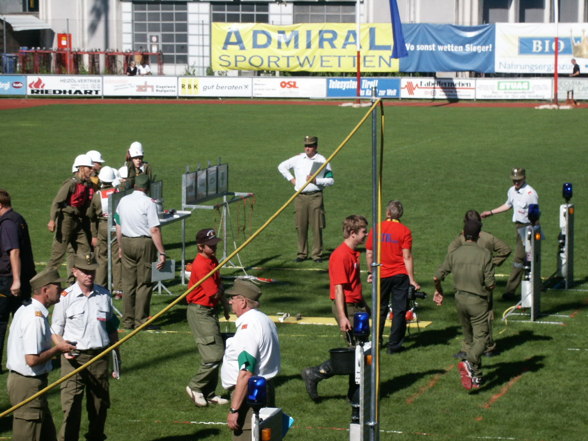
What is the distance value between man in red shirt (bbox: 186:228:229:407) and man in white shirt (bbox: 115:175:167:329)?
8.62 feet

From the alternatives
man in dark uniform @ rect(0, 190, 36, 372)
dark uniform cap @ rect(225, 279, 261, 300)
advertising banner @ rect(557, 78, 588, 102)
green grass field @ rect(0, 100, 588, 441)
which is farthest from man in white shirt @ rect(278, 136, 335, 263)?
advertising banner @ rect(557, 78, 588, 102)

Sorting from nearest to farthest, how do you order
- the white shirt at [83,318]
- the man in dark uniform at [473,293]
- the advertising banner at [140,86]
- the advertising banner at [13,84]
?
the white shirt at [83,318] → the man in dark uniform at [473,293] → the advertising banner at [140,86] → the advertising banner at [13,84]

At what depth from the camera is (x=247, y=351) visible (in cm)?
845

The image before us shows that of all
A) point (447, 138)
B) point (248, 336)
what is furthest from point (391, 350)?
point (447, 138)

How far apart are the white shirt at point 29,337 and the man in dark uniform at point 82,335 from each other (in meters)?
0.77

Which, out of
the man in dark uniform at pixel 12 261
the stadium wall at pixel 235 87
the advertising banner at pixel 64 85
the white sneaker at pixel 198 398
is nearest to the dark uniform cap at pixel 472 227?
the white sneaker at pixel 198 398

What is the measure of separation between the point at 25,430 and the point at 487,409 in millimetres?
4833

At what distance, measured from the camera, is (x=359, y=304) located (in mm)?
11742

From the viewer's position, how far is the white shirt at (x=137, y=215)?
14.0 meters

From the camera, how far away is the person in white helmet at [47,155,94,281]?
52.0ft

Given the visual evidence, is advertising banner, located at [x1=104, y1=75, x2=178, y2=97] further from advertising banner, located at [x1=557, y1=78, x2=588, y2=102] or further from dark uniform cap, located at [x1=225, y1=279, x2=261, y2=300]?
dark uniform cap, located at [x1=225, y1=279, x2=261, y2=300]

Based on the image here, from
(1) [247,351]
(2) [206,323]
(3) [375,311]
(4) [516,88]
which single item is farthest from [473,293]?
(4) [516,88]

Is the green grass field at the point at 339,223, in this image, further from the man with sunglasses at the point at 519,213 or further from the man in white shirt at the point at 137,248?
the man with sunglasses at the point at 519,213

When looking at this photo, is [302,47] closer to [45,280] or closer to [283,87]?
[283,87]
